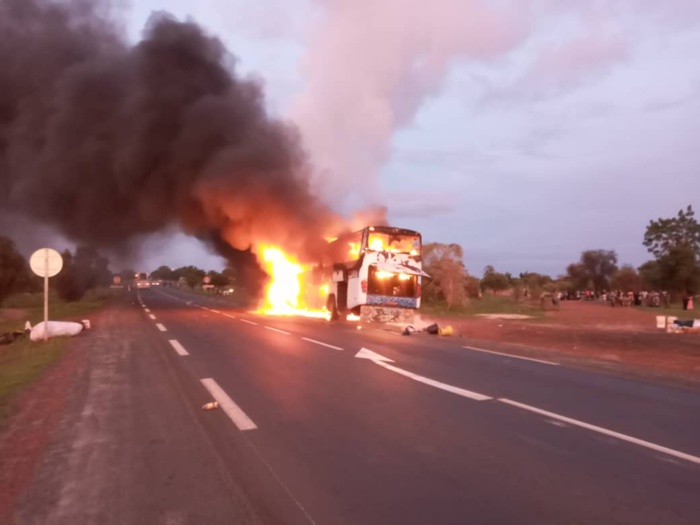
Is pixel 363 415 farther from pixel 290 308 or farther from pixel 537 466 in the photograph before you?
pixel 290 308

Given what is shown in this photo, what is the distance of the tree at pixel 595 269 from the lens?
78.9m

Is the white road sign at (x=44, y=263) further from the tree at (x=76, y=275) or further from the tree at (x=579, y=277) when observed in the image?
the tree at (x=579, y=277)

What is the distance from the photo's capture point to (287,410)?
7688 mm

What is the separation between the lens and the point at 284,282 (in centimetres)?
3503

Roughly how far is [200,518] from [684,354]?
16589mm

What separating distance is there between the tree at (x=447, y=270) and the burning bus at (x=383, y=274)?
55.4 ft

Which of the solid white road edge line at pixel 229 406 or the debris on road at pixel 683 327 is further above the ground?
the debris on road at pixel 683 327

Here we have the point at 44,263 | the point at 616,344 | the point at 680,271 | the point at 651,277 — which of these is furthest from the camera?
the point at 651,277

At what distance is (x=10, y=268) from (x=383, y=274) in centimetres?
3656

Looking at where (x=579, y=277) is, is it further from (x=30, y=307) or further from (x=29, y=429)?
(x=29, y=429)

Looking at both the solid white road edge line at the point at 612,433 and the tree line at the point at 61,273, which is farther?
the tree line at the point at 61,273

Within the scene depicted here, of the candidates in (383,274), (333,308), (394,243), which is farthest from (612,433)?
(333,308)

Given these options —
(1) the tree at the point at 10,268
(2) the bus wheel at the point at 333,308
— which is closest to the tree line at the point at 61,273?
(1) the tree at the point at 10,268

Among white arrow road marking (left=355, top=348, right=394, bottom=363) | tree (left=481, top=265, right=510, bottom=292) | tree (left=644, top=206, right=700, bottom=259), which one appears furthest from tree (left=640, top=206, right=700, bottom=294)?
white arrow road marking (left=355, top=348, right=394, bottom=363)
